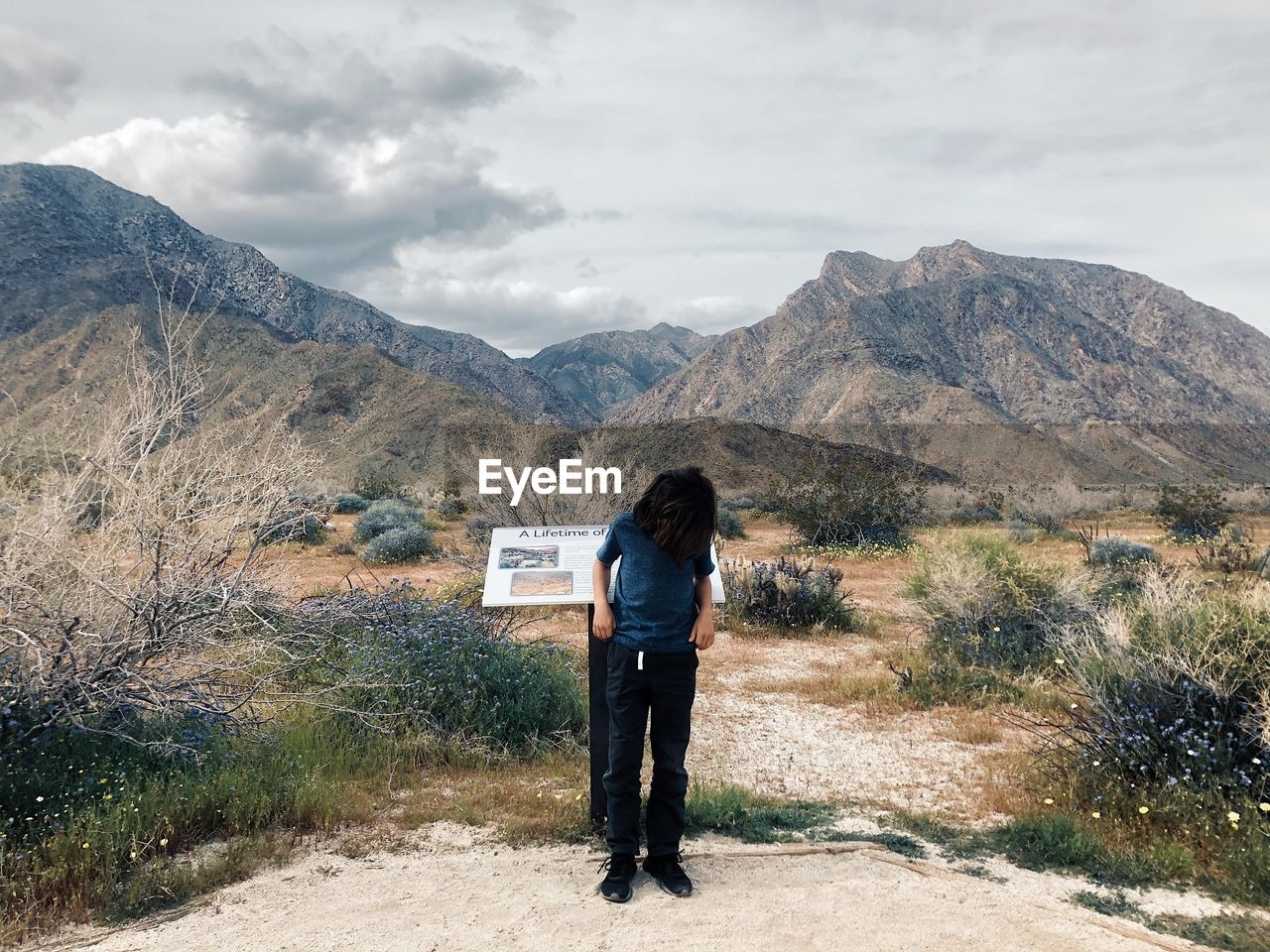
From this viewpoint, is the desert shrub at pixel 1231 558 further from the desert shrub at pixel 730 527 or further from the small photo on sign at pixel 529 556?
the small photo on sign at pixel 529 556

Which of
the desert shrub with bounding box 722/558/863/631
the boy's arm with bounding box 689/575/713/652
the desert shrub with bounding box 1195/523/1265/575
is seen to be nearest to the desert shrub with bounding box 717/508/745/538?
the desert shrub with bounding box 722/558/863/631

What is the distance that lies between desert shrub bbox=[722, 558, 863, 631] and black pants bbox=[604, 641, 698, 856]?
272 inches

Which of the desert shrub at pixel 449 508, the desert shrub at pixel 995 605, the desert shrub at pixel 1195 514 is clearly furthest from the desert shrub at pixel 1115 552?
the desert shrub at pixel 449 508

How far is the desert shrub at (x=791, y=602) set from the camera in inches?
419

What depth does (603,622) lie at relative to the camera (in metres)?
3.91

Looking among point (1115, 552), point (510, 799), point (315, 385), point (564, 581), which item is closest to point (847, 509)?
point (1115, 552)

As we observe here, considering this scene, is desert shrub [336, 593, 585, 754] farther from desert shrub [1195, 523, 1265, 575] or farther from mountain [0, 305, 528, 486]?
mountain [0, 305, 528, 486]

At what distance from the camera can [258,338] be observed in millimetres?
63344

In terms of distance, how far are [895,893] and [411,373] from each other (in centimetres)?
6302

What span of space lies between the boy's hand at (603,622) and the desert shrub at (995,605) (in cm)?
583

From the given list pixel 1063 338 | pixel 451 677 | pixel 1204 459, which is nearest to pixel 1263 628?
pixel 451 677

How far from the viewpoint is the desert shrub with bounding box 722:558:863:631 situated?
34.9 feet

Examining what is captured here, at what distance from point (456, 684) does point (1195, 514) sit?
21303 mm

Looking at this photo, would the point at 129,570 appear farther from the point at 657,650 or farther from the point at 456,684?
the point at 657,650
